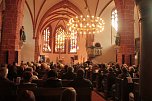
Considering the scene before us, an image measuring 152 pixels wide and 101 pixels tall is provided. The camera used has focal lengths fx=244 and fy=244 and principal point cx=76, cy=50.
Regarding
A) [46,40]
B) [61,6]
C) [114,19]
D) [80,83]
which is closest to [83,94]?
[80,83]

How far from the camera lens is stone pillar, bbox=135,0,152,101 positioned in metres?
4.34

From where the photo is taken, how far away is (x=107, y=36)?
2384 cm

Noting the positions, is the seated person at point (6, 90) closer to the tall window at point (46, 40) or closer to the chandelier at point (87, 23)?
the chandelier at point (87, 23)

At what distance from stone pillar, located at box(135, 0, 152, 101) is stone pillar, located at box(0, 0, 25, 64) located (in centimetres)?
1080

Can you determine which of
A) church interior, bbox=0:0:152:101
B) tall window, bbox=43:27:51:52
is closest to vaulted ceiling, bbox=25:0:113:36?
church interior, bbox=0:0:152:101

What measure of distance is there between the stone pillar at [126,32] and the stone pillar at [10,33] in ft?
21.3

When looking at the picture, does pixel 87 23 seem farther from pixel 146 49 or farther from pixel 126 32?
pixel 146 49

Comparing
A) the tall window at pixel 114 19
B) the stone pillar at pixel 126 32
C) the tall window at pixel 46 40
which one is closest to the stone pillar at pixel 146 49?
the stone pillar at pixel 126 32

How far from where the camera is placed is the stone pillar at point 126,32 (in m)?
15.4

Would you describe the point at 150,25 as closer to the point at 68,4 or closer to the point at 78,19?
the point at 78,19

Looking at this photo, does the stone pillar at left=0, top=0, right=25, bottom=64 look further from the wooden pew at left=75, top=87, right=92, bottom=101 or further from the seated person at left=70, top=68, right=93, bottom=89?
the wooden pew at left=75, top=87, right=92, bottom=101

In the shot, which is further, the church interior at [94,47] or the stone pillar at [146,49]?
the church interior at [94,47]

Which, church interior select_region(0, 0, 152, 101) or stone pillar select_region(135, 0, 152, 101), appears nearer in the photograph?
stone pillar select_region(135, 0, 152, 101)

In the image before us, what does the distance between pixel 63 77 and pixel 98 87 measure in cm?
449
